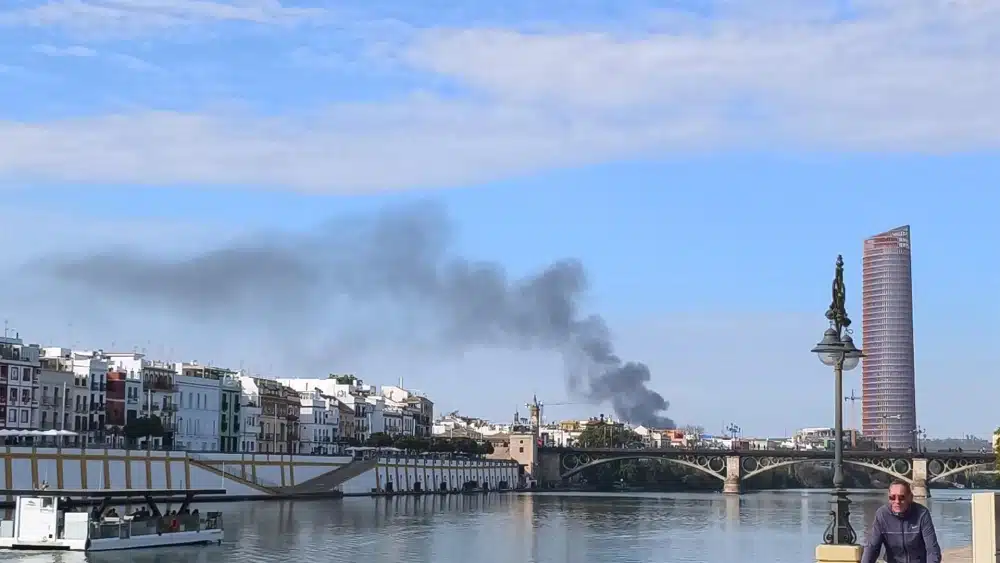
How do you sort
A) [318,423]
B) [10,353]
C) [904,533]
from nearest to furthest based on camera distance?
[904,533] → [10,353] → [318,423]

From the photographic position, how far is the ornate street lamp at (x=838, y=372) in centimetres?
2838

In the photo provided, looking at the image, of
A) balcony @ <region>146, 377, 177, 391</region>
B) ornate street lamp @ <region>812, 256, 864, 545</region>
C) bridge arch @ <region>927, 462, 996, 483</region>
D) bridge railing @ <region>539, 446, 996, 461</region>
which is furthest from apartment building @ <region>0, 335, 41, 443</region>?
bridge arch @ <region>927, 462, 996, 483</region>

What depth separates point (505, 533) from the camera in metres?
83.1

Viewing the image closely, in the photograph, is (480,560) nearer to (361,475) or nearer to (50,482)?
(50,482)

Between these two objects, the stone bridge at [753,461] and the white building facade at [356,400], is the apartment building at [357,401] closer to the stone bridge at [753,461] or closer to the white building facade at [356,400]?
the white building facade at [356,400]

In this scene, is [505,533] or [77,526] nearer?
[77,526]

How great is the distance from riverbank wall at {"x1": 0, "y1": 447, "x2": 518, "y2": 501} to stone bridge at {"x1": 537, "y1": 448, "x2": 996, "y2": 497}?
2427 cm

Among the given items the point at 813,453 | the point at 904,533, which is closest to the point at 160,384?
the point at 813,453

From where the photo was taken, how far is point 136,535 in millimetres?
62094

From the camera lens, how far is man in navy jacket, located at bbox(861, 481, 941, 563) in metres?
16.3

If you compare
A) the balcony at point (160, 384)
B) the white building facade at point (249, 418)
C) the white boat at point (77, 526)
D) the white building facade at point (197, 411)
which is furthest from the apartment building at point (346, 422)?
the white boat at point (77, 526)

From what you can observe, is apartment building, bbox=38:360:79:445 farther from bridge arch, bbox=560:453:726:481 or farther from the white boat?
bridge arch, bbox=560:453:726:481

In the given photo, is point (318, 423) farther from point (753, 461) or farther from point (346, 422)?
point (753, 461)

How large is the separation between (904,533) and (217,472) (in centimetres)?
10567
